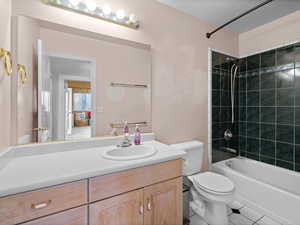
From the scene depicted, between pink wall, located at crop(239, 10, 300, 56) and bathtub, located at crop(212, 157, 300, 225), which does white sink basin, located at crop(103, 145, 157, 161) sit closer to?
bathtub, located at crop(212, 157, 300, 225)

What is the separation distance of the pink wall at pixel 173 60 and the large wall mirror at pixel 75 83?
4.1 inches

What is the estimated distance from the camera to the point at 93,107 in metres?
1.41

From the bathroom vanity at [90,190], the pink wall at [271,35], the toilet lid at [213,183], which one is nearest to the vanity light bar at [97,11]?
the bathroom vanity at [90,190]

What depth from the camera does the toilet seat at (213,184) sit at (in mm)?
1342

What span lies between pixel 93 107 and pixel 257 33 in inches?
105

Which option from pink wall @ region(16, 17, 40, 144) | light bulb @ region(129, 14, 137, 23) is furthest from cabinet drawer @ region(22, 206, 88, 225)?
light bulb @ region(129, 14, 137, 23)

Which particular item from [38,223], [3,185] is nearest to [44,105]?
[3,185]

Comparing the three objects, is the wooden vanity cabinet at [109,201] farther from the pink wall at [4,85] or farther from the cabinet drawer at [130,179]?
the pink wall at [4,85]

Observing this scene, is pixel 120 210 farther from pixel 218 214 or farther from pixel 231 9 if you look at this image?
pixel 231 9

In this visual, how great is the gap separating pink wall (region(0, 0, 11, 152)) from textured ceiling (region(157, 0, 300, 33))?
1.46 meters

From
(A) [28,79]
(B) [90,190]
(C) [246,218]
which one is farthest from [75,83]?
(C) [246,218]

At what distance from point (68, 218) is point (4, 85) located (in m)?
0.95

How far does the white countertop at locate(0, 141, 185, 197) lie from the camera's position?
0.71 m

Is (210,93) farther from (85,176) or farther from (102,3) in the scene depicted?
(85,176)
